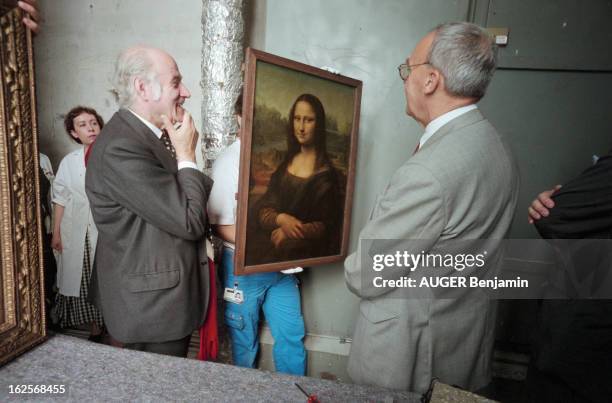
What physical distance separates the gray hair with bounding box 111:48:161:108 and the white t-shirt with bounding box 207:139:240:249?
579 mm

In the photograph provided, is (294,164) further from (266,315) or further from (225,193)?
(266,315)

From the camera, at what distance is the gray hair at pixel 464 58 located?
3.50 feet

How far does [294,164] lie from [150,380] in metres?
0.94

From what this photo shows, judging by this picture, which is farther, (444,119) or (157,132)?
(157,132)

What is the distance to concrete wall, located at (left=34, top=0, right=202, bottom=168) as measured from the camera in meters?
2.31

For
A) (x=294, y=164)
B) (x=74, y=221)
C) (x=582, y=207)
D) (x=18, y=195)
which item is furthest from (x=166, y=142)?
(x=582, y=207)

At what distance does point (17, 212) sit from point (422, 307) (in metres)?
1.14

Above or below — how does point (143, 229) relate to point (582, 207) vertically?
below

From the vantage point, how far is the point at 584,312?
118 cm

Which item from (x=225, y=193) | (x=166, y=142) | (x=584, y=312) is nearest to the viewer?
(x=584, y=312)

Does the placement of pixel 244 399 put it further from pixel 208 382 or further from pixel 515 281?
pixel 515 281

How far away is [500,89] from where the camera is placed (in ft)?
6.95

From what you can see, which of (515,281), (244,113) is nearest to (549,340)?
(515,281)
